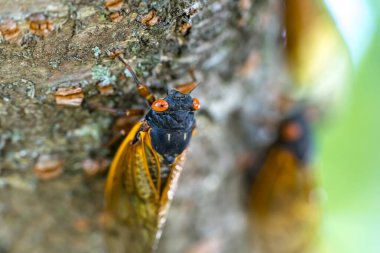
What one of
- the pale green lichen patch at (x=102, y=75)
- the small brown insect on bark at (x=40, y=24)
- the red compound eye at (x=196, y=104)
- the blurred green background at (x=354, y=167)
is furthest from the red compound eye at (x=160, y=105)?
the blurred green background at (x=354, y=167)

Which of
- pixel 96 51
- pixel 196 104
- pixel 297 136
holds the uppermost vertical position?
pixel 96 51

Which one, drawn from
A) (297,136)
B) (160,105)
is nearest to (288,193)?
(297,136)

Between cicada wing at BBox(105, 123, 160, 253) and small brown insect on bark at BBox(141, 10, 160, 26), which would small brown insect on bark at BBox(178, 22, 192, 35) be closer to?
small brown insect on bark at BBox(141, 10, 160, 26)

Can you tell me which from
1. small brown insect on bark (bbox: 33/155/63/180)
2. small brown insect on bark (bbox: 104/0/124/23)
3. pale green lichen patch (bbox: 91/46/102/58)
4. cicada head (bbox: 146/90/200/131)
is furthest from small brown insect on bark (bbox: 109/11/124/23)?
small brown insect on bark (bbox: 33/155/63/180)

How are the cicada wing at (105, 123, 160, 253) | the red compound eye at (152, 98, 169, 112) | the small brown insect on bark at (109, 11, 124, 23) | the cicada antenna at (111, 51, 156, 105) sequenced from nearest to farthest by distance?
1. the small brown insect on bark at (109, 11, 124, 23)
2. the cicada antenna at (111, 51, 156, 105)
3. the red compound eye at (152, 98, 169, 112)
4. the cicada wing at (105, 123, 160, 253)

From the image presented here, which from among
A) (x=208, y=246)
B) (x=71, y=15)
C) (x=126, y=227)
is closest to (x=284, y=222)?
(x=208, y=246)

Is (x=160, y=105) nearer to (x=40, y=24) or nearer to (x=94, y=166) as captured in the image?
(x=94, y=166)
